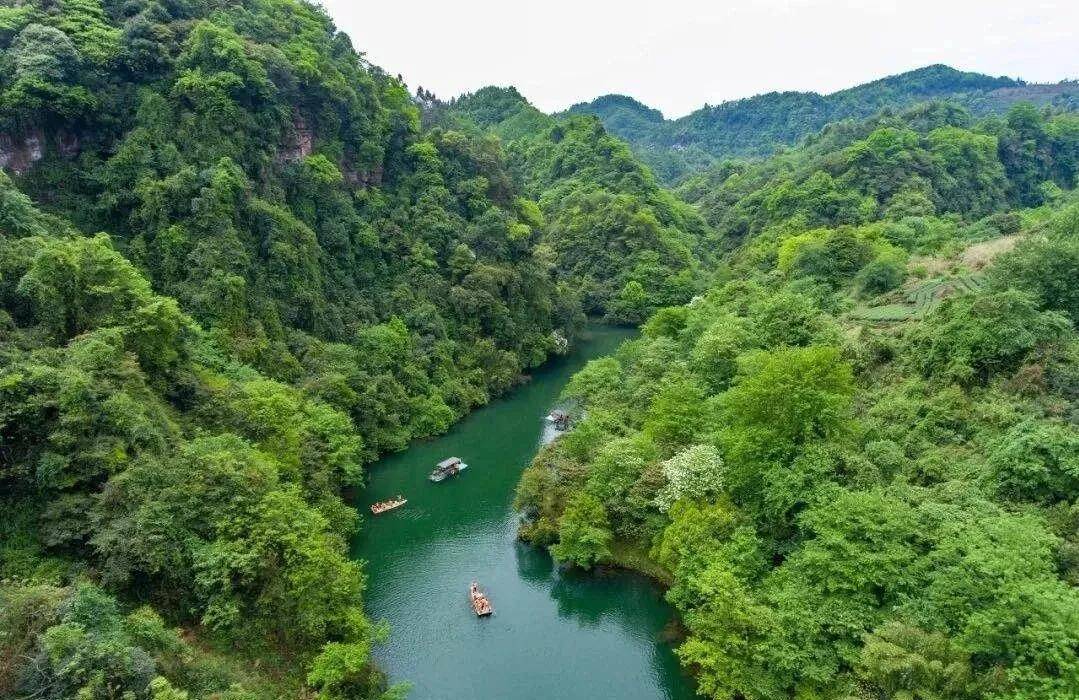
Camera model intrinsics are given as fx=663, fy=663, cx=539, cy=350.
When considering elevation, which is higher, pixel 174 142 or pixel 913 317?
pixel 174 142

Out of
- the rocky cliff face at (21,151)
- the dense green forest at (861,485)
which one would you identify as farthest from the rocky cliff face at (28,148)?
the dense green forest at (861,485)

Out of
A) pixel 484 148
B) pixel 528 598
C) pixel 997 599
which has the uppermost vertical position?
pixel 484 148

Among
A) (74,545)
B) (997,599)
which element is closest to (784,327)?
(997,599)

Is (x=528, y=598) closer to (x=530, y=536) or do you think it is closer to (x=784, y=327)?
(x=530, y=536)

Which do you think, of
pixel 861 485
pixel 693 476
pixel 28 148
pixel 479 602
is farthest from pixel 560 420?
pixel 28 148

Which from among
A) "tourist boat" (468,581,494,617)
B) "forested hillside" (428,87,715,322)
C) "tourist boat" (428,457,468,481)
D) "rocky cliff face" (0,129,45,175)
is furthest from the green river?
"forested hillside" (428,87,715,322)

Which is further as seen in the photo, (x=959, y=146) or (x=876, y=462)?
(x=959, y=146)

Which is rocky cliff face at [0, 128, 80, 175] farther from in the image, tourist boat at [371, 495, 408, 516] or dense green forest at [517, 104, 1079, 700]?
dense green forest at [517, 104, 1079, 700]

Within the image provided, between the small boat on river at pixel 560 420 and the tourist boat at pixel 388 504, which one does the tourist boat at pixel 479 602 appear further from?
the small boat on river at pixel 560 420
